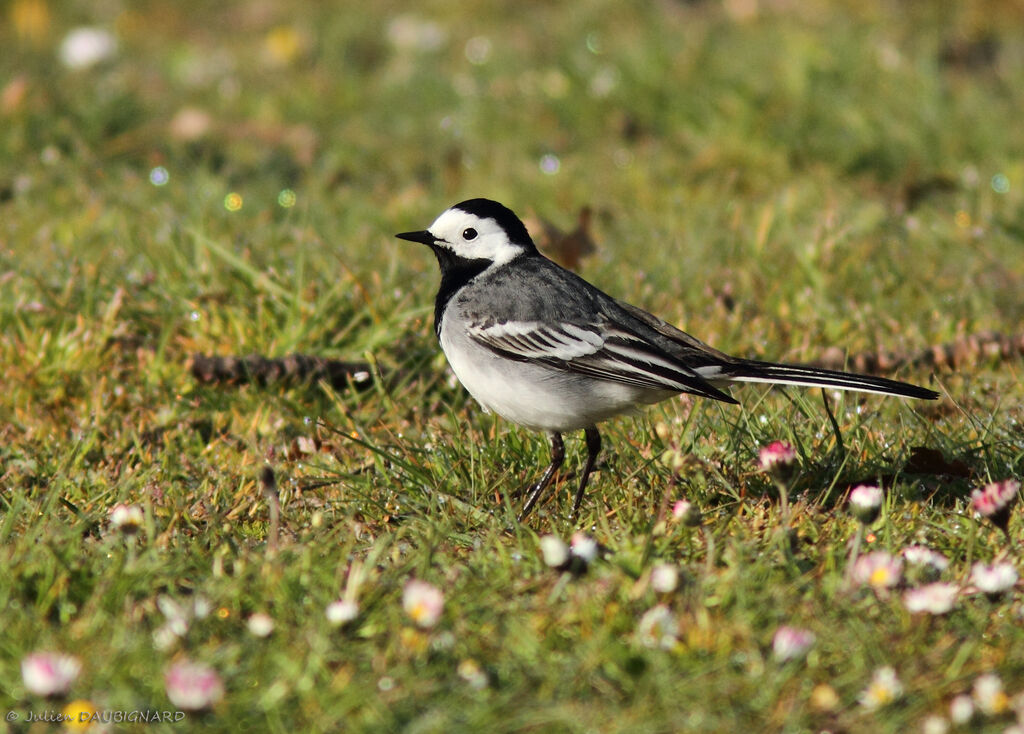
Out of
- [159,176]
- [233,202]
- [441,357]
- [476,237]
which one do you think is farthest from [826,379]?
[159,176]

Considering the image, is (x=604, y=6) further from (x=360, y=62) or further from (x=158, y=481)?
(x=158, y=481)

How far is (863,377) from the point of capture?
4215 mm

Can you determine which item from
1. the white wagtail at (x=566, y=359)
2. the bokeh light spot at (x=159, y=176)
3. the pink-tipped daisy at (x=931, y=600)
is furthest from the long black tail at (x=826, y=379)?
the bokeh light spot at (x=159, y=176)

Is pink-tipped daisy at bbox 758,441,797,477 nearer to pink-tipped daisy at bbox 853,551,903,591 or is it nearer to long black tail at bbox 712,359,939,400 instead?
long black tail at bbox 712,359,939,400

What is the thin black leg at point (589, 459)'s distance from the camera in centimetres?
440

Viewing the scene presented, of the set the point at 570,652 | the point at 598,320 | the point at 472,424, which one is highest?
the point at 598,320

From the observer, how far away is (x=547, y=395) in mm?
4473

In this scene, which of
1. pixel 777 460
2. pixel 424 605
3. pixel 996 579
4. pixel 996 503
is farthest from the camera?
pixel 777 460

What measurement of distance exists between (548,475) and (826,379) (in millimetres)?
1005

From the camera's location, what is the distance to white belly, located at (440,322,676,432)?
447 centimetres

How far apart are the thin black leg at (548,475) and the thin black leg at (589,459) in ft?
0.32

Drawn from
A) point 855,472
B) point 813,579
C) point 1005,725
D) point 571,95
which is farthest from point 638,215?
point 1005,725

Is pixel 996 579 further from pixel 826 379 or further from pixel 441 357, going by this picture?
pixel 441 357

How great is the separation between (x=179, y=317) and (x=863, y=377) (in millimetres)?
3069
